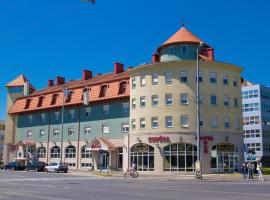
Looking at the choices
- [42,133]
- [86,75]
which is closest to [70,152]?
[42,133]

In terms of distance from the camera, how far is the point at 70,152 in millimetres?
64312

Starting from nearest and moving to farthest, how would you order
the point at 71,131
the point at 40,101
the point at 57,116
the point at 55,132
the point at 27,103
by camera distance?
the point at 71,131, the point at 55,132, the point at 57,116, the point at 40,101, the point at 27,103

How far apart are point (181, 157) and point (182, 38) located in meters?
15.1

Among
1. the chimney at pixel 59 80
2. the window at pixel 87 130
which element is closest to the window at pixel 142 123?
the window at pixel 87 130

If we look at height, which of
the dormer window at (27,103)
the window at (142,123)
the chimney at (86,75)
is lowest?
the window at (142,123)

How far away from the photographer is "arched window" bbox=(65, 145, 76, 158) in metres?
63.7

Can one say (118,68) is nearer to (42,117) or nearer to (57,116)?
(57,116)

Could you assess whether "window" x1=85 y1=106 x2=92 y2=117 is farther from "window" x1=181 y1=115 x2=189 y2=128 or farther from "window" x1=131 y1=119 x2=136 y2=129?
"window" x1=181 y1=115 x2=189 y2=128

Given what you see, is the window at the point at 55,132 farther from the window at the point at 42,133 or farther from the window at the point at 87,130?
the window at the point at 87,130

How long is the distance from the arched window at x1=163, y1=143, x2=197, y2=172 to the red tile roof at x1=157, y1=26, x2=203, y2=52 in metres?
13.0

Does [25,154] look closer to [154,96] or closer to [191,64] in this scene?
[154,96]

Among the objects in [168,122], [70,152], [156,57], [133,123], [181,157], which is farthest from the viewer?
[70,152]

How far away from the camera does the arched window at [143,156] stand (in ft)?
170

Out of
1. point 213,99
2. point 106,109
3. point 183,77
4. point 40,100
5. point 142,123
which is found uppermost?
point 183,77
